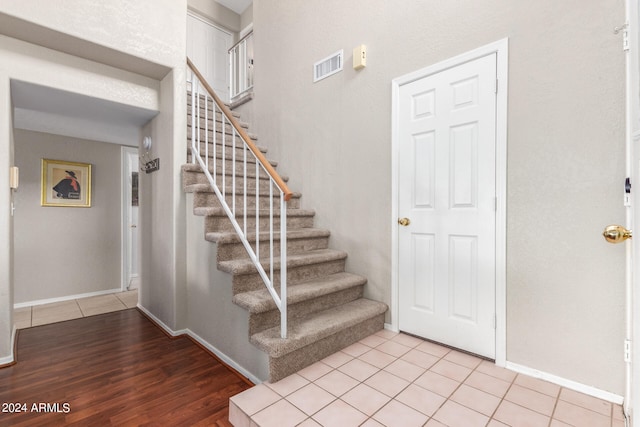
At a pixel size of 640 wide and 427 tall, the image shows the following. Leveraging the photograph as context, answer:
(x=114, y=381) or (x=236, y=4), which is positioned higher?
(x=236, y=4)

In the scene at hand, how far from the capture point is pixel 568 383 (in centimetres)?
171

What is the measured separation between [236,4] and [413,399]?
21.0 feet

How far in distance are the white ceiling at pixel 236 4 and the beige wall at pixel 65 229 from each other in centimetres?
322

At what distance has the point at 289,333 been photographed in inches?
74.4

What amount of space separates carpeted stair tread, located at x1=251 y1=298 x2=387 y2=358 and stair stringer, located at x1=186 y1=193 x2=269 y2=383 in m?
0.10

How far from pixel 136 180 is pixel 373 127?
408cm

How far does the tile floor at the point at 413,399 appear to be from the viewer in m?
1.45

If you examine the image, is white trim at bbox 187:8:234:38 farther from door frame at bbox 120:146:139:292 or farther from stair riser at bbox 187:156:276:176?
stair riser at bbox 187:156:276:176

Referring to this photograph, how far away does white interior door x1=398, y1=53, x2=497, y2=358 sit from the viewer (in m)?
2.01

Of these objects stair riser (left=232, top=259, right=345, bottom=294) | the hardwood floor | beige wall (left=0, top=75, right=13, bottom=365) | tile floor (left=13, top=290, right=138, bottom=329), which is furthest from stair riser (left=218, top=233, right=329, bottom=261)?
tile floor (left=13, top=290, right=138, bottom=329)

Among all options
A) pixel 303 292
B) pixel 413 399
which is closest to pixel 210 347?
pixel 303 292

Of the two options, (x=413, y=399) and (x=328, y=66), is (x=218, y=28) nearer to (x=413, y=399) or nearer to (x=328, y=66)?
(x=328, y=66)

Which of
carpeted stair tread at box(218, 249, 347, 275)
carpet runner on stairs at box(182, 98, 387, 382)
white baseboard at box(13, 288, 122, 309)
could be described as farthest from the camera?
white baseboard at box(13, 288, 122, 309)

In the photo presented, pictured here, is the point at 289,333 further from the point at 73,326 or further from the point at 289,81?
the point at 289,81
